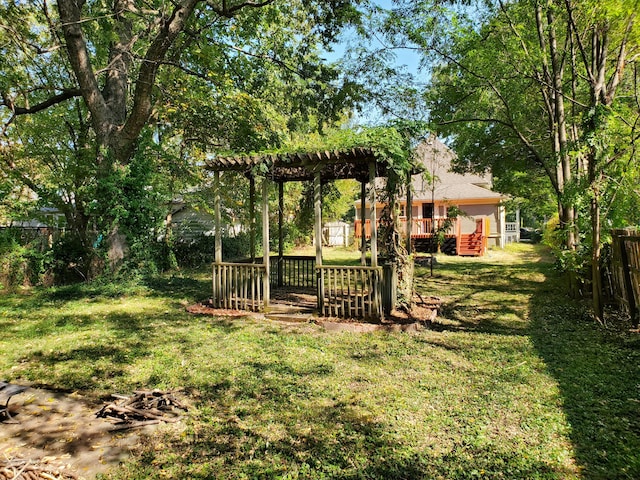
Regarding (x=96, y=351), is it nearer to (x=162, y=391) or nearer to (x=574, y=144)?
(x=162, y=391)

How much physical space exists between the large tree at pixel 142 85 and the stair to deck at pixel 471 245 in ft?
34.6

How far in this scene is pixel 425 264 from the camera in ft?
51.3

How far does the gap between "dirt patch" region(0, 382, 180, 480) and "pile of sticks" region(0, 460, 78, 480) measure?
7cm

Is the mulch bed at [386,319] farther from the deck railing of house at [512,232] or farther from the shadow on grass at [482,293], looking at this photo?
the deck railing of house at [512,232]

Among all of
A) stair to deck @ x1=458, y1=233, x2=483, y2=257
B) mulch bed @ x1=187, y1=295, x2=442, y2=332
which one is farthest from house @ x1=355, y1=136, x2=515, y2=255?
mulch bed @ x1=187, y1=295, x2=442, y2=332

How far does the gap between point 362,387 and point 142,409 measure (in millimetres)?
2254

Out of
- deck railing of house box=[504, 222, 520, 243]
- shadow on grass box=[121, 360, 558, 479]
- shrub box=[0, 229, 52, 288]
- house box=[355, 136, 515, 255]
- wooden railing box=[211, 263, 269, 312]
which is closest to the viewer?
shadow on grass box=[121, 360, 558, 479]

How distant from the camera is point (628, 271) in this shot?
19.9ft

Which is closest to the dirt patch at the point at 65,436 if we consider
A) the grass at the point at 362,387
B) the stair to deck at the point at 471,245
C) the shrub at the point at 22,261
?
the grass at the point at 362,387

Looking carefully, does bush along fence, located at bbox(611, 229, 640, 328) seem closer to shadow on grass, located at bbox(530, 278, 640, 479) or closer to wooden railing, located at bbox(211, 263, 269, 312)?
shadow on grass, located at bbox(530, 278, 640, 479)

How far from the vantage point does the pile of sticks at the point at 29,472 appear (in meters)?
2.45

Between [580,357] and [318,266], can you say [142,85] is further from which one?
[580,357]

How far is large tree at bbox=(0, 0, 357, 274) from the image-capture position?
947 centimetres

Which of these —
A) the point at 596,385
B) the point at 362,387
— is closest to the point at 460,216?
the point at 596,385
